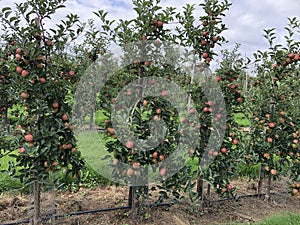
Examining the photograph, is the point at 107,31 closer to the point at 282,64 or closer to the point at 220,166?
the point at 220,166

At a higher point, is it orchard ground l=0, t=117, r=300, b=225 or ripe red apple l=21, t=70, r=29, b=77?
ripe red apple l=21, t=70, r=29, b=77

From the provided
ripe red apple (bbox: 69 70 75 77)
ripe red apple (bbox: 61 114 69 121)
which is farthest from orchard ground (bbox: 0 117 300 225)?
ripe red apple (bbox: 69 70 75 77)

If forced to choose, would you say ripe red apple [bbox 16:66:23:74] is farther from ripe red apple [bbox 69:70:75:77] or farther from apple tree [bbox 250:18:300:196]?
apple tree [bbox 250:18:300:196]

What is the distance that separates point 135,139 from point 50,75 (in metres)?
0.95

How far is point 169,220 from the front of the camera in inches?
128

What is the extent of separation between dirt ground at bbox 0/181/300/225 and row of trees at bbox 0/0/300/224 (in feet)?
0.92

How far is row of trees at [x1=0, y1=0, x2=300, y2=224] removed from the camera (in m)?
2.65

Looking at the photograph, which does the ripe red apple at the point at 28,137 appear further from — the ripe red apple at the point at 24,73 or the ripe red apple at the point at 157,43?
the ripe red apple at the point at 157,43

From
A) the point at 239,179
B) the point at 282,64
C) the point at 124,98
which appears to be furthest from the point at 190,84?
the point at 239,179

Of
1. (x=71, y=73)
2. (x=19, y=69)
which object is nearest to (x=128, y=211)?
(x=71, y=73)

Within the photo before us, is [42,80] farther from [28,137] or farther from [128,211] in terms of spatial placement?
[128,211]

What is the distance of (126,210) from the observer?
132 inches

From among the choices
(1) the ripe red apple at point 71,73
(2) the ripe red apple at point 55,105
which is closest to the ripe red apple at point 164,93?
(1) the ripe red apple at point 71,73

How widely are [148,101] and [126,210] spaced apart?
122 centimetres
